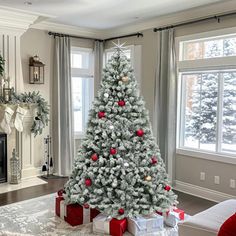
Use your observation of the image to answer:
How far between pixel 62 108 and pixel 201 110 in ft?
8.41

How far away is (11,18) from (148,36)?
233 centimetres

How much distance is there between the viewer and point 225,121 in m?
4.32

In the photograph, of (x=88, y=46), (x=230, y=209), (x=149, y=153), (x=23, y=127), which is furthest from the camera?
(x=88, y=46)

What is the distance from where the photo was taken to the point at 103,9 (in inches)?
177

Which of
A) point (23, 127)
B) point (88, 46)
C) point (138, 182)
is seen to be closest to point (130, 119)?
point (138, 182)

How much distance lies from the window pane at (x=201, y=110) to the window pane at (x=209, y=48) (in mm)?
298

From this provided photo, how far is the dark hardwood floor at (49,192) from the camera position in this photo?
404 centimetres

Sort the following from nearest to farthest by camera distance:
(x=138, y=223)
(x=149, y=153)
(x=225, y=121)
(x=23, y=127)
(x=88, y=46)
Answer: (x=138, y=223)
(x=149, y=153)
(x=225, y=121)
(x=23, y=127)
(x=88, y=46)

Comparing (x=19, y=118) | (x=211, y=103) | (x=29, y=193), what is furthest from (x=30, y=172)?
(x=211, y=103)

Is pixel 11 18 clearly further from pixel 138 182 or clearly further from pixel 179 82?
pixel 138 182

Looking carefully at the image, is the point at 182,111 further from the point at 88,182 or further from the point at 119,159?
the point at 88,182

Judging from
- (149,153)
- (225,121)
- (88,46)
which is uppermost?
(88,46)

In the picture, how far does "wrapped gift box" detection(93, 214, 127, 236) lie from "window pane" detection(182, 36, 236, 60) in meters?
2.77

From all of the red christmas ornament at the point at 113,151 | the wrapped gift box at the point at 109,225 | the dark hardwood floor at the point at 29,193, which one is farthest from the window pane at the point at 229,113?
the dark hardwood floor at the point at 29,193
